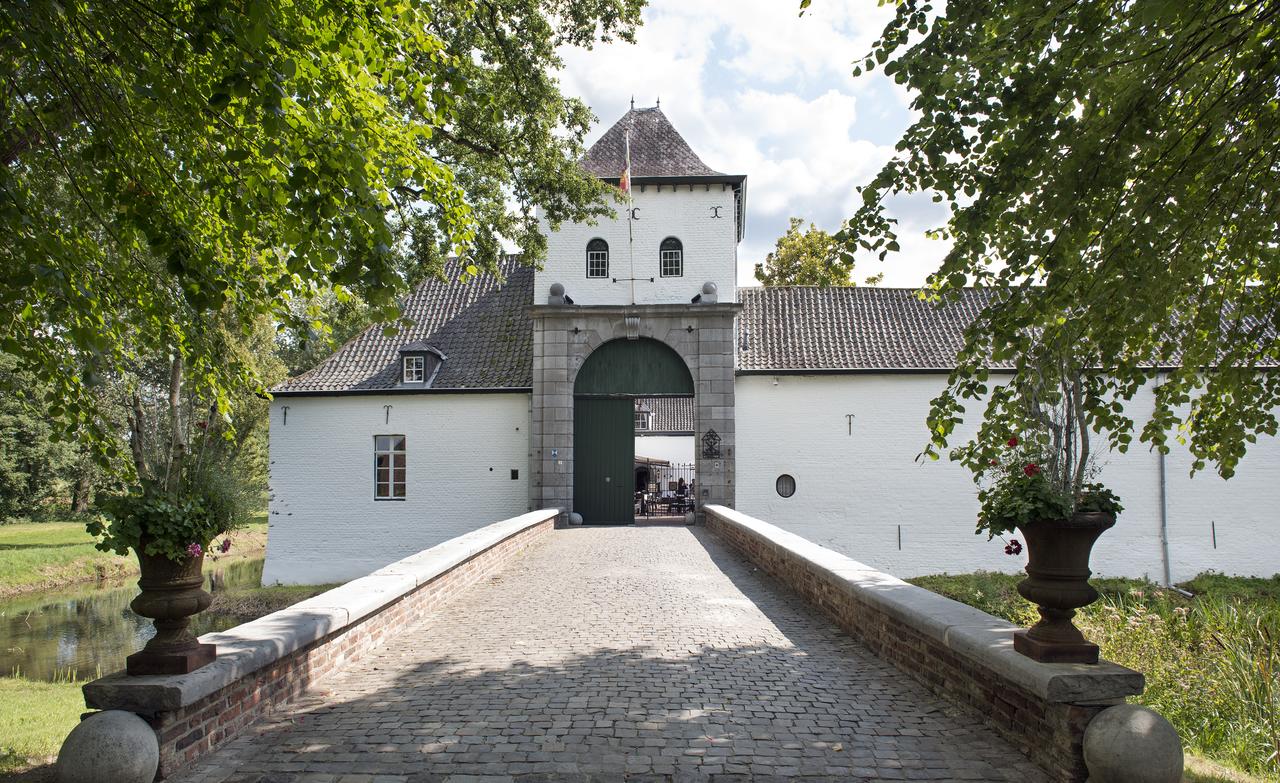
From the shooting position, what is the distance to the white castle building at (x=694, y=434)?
1711cm

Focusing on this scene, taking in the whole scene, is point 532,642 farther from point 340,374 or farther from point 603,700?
point 340,374

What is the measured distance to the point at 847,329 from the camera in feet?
61.9

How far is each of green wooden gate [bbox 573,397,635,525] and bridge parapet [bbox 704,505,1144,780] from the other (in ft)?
32.7

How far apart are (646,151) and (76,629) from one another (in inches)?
582

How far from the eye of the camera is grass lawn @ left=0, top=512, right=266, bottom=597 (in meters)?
19.4

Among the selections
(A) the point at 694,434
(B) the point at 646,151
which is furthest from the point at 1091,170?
(B) the point at 646,151

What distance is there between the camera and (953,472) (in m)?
17.3


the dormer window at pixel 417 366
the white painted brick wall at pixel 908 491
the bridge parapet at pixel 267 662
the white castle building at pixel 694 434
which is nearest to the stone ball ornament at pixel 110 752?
the bridge parapet at pixel 267 662

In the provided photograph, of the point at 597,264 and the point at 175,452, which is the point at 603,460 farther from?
the point at 175,452

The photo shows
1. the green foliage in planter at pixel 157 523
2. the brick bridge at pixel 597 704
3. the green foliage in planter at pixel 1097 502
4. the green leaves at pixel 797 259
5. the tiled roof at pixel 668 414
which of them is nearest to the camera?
the brick bridge at pixel 597 704

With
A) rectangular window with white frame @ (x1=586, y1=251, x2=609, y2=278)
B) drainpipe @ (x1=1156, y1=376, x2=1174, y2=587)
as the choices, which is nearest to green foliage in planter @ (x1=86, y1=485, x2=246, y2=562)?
rectangular window with white frame @ (x1=586, y1=251, x2=609, y2=278)

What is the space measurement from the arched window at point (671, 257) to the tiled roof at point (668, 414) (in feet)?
37.5

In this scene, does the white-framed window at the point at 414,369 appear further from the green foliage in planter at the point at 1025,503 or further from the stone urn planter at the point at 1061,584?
the stone urn planter at the point at 1061,584

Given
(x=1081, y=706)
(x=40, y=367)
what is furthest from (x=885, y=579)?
(x=40, y=367)
